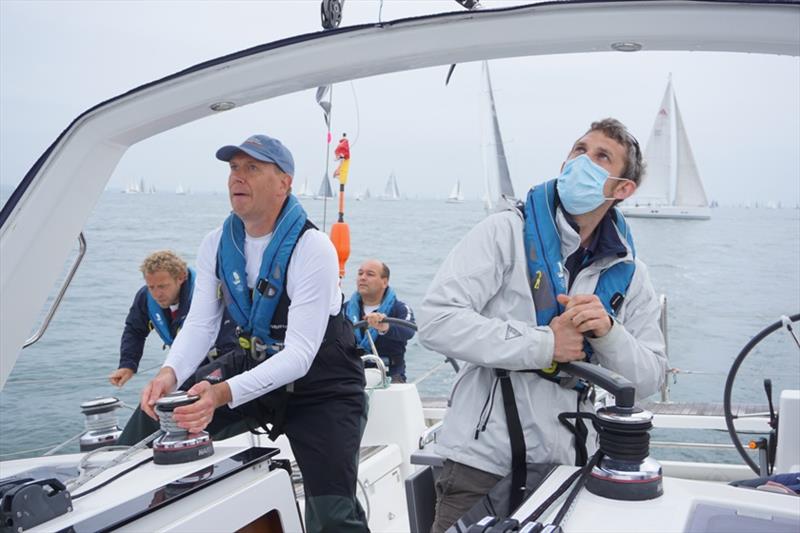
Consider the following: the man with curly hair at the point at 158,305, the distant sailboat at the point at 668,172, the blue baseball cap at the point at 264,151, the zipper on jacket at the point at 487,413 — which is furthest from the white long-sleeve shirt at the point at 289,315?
the distant sailboat at the point at 668,172

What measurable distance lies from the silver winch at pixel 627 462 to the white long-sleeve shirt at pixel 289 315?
1.19 m

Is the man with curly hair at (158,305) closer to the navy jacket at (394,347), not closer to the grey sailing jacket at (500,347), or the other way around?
the navy jacket at (394,347)

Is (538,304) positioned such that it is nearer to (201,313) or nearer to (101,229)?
(201,313)

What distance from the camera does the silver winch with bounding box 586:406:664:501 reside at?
4.14 ft

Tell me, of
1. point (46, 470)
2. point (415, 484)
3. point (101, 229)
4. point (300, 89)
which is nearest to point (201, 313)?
point (46, 470)

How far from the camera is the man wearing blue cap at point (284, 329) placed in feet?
7.80

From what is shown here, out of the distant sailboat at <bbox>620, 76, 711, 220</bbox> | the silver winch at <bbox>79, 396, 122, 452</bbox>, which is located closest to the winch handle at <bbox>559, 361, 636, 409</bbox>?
the silver winch at <bbox>79, 396, 122, 452</bbox>

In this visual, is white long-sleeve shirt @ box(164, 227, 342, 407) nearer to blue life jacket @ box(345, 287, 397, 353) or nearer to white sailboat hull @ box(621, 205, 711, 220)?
blue life jacket @ box(345, 287, 397, 353)

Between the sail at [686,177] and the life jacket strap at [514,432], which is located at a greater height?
the sail at [686,177]

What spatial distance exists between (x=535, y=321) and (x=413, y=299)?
1908 centimetres

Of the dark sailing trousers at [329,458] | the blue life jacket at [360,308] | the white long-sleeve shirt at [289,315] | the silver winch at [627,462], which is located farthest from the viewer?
the blue life jacket at [360,308]

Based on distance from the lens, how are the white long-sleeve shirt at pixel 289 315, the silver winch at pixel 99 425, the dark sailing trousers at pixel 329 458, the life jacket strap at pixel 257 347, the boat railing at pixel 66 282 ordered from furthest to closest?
1. the silver winch at pixel 99 425
2. the life jacket strap at pixel 257 347
3. the dark sailing trousers at pixel 329 458
4. the white long-sleeve shirt at pixel 289 315
5. the boat railing at pixel 66 282

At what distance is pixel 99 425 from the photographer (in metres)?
2.89

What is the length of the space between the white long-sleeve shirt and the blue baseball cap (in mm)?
255
